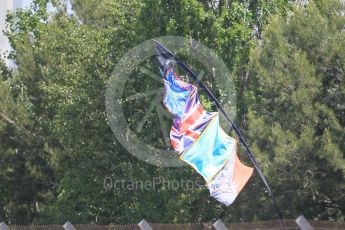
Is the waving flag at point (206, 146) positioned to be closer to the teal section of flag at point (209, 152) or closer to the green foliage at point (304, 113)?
the teal section of flag at point (209, 152)

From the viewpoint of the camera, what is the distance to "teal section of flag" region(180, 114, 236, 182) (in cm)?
1540

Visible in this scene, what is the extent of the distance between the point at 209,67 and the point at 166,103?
1300 cm

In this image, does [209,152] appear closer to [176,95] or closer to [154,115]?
[176,95]

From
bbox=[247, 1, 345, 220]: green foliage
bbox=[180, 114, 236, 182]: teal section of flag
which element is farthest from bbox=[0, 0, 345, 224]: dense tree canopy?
bbox=[180, 114, 236, 182]: teal section of flag

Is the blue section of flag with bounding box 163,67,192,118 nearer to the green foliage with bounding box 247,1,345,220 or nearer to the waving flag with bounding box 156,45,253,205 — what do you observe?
the waving flag with bounding box 156,45,253,205

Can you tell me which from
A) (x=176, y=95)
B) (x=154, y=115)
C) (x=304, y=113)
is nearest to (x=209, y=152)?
(x=176, y=95)

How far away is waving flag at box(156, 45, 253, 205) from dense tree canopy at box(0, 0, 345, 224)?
8.95 metres

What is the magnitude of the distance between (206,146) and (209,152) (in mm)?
135

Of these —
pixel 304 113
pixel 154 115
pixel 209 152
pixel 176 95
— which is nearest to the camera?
pixel 209 152

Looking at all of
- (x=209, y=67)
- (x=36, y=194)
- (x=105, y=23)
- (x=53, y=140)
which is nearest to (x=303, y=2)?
(x=209, y=67)

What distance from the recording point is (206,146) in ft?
51.0

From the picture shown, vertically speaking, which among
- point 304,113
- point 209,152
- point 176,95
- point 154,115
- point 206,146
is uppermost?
point 176,95

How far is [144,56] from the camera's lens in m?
30.3

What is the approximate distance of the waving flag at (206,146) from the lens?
15.4 m
